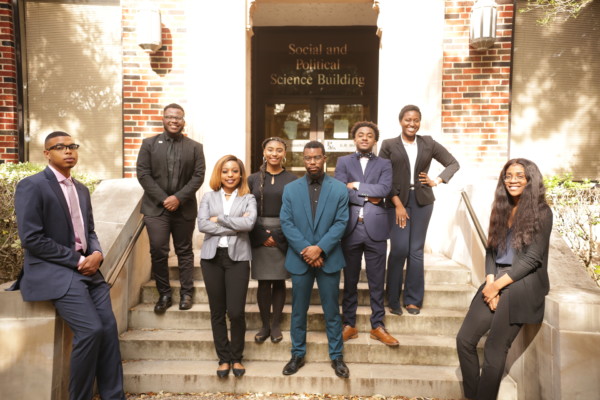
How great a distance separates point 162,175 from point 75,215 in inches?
49.6

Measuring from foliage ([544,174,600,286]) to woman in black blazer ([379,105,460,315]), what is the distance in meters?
1.69

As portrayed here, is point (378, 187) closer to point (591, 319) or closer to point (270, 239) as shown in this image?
point (270, 239)

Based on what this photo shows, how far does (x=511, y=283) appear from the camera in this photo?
3197 millimetres

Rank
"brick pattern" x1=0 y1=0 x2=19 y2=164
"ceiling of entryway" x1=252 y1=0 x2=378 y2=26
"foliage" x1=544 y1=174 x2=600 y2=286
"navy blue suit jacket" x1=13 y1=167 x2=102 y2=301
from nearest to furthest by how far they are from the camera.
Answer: "navy blue suit jacket" x1=13 y1=167 x2=102 y2=301
"foliage" x1=544 y1=174 x2=600 y2=286
"brick pattern" x1=0 y1=0 x2=19 y2=164
"ceiling of entryway" x1=252 y1=0 x2=378 y2=26

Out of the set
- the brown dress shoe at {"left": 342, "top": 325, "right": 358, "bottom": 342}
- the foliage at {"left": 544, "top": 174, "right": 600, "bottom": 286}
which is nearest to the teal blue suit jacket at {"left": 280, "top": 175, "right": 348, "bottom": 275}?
the brown dress shoe at {"left": 342, "top": 325, "right": 358, "bottom": 342}

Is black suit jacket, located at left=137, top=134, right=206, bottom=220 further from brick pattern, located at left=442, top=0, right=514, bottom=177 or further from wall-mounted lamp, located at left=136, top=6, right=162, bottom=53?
brick pattern, located at left=442, top=0, right=514, bottom=177

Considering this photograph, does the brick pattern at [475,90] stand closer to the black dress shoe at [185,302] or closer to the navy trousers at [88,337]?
the black dress shoe at [185,302]

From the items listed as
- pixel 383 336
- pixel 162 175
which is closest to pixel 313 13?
pixel 162 175

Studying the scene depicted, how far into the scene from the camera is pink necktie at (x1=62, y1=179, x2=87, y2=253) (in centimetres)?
327

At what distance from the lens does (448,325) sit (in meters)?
4.39

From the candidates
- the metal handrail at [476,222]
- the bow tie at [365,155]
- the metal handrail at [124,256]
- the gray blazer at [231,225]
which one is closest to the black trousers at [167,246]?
the metal handrail at [124,256]

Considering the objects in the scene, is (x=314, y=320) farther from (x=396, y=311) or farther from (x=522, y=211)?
(x=522, y=211)

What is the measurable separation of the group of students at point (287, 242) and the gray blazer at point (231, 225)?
0.01m

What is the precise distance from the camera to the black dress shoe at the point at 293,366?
3875 mm
